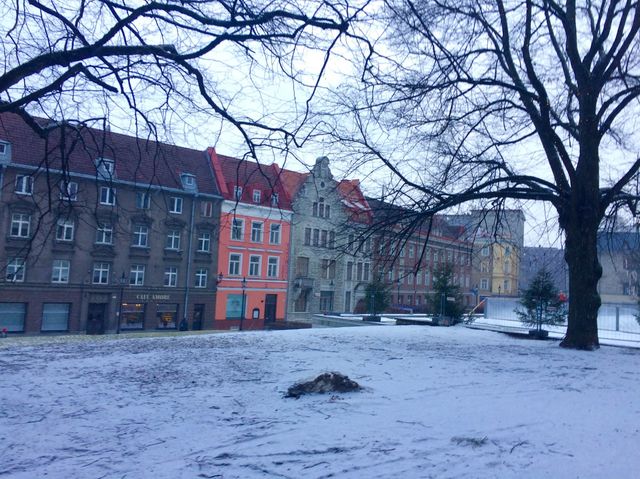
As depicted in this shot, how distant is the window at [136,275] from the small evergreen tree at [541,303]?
2564cm

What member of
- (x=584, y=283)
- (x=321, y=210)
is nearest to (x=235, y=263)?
(x=321, y=210)

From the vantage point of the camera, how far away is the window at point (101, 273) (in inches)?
1423

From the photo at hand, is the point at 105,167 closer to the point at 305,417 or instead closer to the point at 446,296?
the point at 305,417

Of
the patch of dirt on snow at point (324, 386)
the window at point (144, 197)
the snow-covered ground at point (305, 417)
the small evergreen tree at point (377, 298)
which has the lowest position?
the snow-covered ground at point (305, 417)

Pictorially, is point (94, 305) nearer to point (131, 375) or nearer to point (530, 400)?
point (131, 375)

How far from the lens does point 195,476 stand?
388 centimetres

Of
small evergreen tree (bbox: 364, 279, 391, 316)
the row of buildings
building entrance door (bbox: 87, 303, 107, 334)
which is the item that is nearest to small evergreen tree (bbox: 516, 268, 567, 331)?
the row of buildings

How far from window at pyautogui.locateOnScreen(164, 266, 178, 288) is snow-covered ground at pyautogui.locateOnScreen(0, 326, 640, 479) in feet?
101

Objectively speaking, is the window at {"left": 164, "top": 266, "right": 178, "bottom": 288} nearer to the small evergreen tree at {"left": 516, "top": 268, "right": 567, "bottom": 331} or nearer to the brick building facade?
the brick building facade

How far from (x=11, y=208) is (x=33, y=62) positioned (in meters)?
29.3

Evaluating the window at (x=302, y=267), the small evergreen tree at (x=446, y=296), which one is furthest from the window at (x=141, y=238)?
the small evergreen tree at (x=446, y=296)

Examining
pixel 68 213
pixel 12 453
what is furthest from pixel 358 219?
pixel 12 453

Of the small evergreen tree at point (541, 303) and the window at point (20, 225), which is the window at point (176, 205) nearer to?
the window at point (20, 225)

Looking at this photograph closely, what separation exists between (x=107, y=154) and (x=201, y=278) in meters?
24.7
